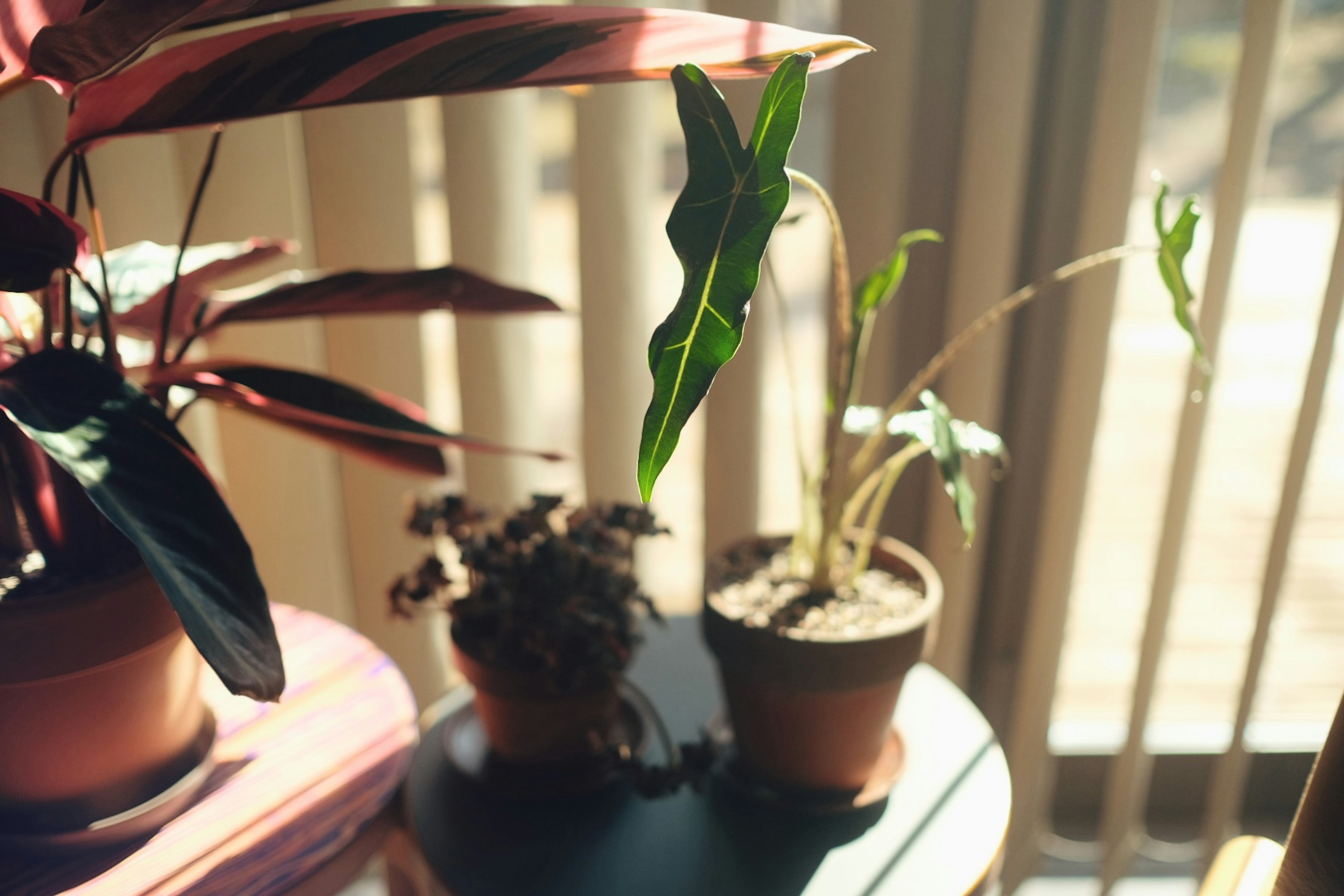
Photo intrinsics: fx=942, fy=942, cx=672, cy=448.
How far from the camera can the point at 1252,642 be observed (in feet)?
3.97

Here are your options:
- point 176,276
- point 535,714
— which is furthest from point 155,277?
point 535,714

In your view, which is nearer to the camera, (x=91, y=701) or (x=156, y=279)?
(x=91, y=701)

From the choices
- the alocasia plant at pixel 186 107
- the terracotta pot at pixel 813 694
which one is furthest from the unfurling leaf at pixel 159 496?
the terracotta pot at pixel 813 694

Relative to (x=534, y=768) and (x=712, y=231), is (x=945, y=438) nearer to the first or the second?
(x=712, y=231)

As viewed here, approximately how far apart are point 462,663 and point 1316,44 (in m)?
1.31

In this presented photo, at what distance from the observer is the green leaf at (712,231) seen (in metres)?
0.44

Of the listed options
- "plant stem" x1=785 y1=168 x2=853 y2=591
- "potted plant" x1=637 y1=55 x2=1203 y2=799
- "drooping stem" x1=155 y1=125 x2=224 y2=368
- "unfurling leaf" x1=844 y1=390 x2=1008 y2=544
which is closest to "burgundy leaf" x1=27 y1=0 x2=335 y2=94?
"drooping stem" x1=155 y1=125 x2=224 y2=368

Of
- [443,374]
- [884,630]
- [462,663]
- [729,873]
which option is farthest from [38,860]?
[443,374]

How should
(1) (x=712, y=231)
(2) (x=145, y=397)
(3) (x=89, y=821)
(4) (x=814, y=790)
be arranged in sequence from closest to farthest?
(1) (x=712, y=231)
(2) (x=145, y=397)
(3) (x=89, y=821)
(4) (x=814, y=790)

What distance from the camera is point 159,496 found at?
53cm

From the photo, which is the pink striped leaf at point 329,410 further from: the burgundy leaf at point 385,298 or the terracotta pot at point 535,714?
the terracotta pot at point 535,714

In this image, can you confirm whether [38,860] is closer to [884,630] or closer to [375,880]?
[884,630]

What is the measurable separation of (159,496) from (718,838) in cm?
49

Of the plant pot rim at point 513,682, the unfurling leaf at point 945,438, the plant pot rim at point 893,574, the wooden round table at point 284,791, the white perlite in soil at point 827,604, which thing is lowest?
the wooden round table at point 284,791
